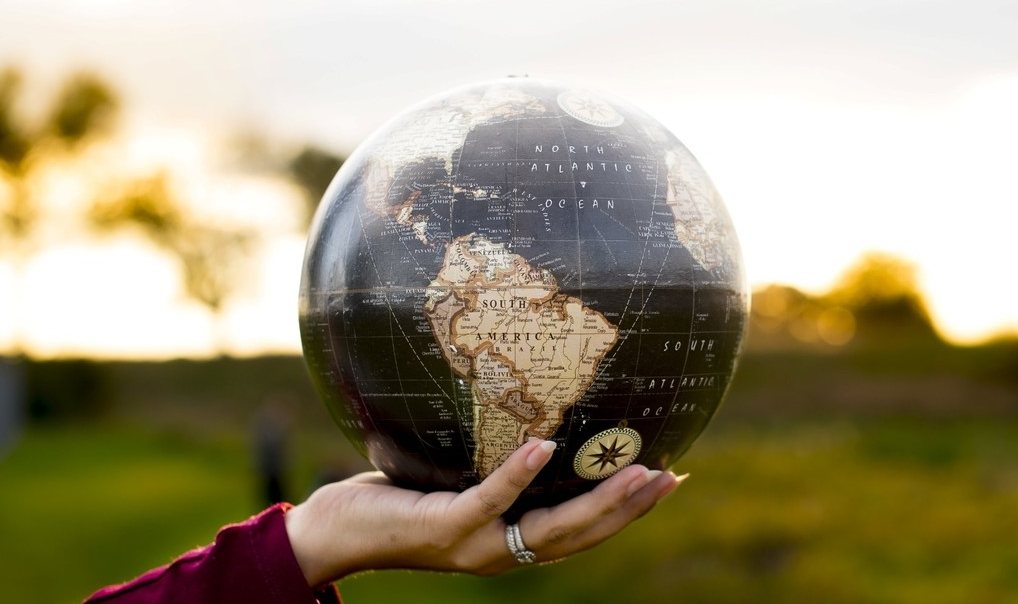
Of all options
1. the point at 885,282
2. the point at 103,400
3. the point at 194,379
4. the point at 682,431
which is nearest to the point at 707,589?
the point at 682,431

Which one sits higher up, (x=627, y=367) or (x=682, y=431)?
(x=627, y=367)

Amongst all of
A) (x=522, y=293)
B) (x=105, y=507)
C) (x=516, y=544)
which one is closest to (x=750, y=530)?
(x=516, y=544)

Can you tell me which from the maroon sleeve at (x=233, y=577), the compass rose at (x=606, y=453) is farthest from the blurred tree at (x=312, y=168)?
the compass rose at (x=606, y=453)

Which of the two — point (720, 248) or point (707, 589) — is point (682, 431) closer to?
point (720, 248)

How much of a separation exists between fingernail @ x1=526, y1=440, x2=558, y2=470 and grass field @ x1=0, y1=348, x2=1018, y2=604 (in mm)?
4753

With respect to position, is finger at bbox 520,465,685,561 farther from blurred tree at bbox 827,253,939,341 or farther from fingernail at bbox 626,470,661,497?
blurred tree at bbox 827,253,939,341

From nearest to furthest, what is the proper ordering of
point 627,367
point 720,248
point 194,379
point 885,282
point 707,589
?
point 627,367 → point 720,248 → point 707,589 → point 194,379 → point 885,282

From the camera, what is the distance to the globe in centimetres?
375

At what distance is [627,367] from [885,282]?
51.4 meters

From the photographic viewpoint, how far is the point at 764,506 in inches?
579

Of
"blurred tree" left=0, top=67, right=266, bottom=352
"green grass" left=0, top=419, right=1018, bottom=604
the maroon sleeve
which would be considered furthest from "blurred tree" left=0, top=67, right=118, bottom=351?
the maroon sleeve

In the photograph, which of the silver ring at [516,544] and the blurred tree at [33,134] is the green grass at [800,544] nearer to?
the silver ring at [516,544]

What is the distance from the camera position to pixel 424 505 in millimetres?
3836

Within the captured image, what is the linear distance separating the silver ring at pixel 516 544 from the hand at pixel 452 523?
18 mm
